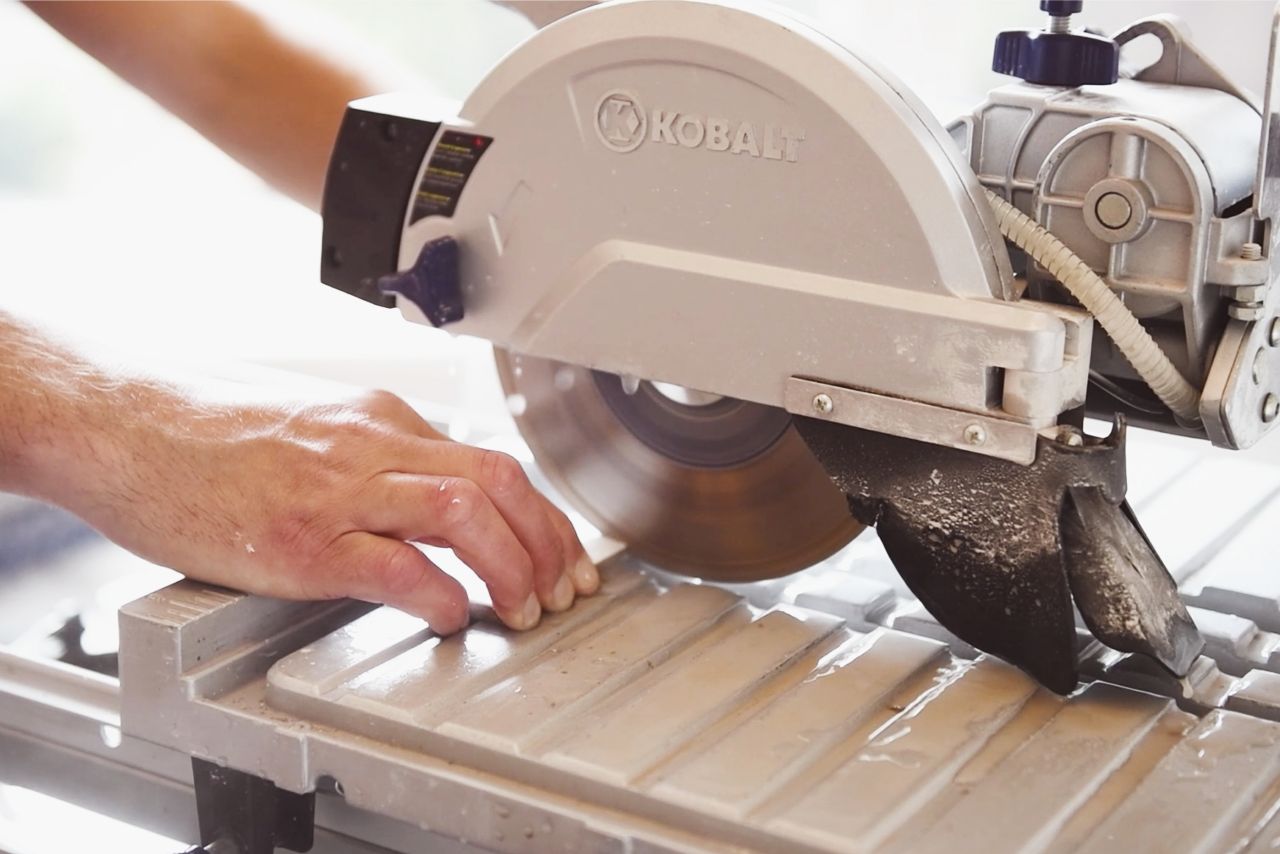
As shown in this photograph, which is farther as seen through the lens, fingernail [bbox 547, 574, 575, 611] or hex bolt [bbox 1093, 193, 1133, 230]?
fingernail [bbox 547, 574, 575, 611]

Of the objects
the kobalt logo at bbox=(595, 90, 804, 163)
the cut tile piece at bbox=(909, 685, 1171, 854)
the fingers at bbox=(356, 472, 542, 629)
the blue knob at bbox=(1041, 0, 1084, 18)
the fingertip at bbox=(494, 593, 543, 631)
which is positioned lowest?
the cut tile piece at bbox=(909, 685, 1171, 854)

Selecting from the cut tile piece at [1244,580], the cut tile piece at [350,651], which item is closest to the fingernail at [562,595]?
the cut tile piece at [350,651]

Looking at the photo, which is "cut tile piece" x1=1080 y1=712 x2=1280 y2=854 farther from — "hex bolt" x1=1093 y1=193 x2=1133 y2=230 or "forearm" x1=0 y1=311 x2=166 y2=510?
"forearm" x1=0 y1=311 x2=166 y2=510

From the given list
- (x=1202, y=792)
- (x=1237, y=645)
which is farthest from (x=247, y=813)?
(x=1237, y=645)

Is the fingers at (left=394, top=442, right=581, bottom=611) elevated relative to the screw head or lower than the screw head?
lower

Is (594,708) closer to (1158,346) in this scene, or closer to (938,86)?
(1158,346)

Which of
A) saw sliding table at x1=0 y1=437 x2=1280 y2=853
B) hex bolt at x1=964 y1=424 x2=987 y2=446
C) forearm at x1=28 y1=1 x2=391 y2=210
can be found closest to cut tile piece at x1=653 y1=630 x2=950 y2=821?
saw sliding table at x1=0 y1=437 x2=1280 y2=853

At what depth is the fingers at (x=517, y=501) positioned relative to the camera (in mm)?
1355

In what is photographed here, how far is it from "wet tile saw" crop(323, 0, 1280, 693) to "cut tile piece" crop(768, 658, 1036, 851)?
0.04 meters

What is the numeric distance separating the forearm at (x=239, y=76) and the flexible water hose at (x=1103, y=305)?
105 centimetres

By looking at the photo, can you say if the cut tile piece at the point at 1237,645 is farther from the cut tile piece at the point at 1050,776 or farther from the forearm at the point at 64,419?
the forearm at the point at 64,419

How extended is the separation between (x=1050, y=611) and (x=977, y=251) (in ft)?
0.94

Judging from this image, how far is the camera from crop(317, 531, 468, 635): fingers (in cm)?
132

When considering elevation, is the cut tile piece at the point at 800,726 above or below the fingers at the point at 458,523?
below
